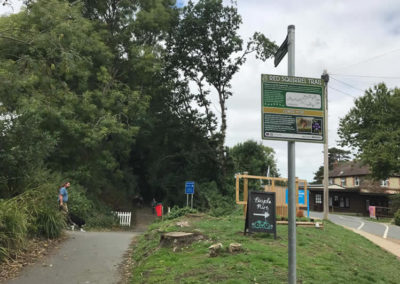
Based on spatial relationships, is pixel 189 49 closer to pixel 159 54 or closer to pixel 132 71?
pixel 159 54

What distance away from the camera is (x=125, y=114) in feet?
77.2

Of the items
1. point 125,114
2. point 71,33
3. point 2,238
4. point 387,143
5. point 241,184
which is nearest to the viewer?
point 2,238

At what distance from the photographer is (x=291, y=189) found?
4105mm

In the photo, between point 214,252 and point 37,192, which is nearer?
point 214,252

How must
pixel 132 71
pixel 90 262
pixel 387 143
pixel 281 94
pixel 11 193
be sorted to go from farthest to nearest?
pixel 387 143 < pixel 132 71 < pixel 11 193 < pixel 90 262 < pixel 281 94

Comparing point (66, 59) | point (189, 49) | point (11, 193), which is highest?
point (189, 49)

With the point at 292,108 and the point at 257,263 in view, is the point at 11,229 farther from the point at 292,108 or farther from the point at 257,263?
the point at 292,108

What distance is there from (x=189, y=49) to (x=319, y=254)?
78.3ft

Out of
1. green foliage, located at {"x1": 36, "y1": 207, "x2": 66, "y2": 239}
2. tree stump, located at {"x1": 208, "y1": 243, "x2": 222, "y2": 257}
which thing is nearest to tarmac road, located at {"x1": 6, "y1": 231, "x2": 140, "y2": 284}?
green foliage, located at {"x1": 36, "y1": 207, "x2": 66, "y2": 239}

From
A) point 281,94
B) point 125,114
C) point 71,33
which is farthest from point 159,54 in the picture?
point 281,94

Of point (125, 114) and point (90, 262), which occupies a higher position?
point (125, 114)

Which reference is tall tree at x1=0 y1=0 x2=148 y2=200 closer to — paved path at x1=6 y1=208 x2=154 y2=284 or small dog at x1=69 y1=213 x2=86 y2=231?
small dog at x1=69 y1=213 x2=86 y2=231

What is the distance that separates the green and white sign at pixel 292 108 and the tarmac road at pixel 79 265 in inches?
195

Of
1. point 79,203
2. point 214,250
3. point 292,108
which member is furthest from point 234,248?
point 79,203
